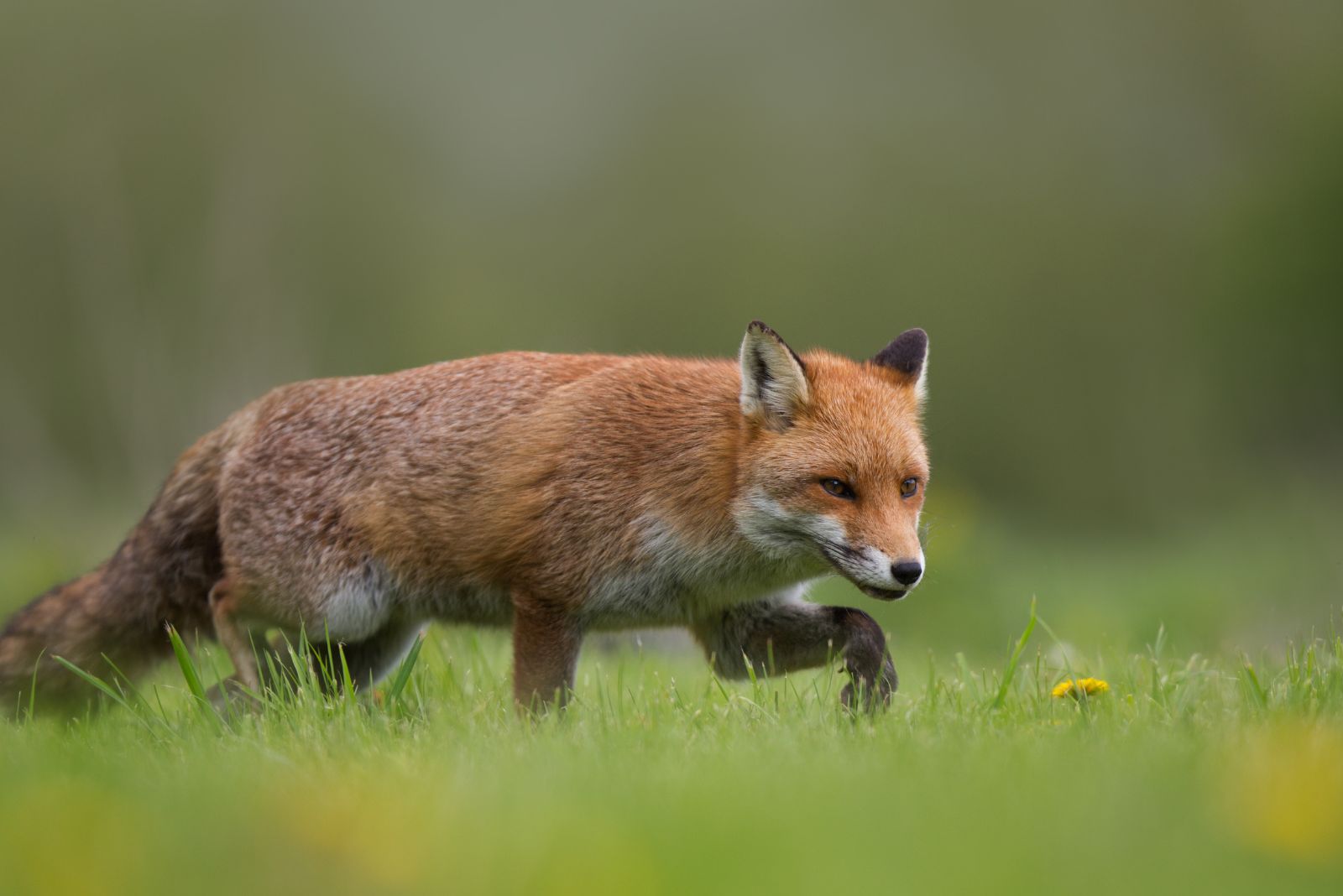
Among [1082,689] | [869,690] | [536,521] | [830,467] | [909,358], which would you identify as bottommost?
[869,690]

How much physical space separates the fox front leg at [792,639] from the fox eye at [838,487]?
0.64 m

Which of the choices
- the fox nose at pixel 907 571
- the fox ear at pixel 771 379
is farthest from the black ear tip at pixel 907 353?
the fox nose at pixel 907 571

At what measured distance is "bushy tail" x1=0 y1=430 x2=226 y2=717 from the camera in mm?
5523

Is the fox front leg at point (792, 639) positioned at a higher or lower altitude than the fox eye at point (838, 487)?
lower

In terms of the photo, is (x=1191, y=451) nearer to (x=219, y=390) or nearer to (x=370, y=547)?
(x=219, y=390)

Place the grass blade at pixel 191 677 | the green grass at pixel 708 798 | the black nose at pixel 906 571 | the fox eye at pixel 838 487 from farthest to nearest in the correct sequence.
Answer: the fox eye at pixel 838 487, the grass blade at pixel 191 677, the black nose at pixel 906 571, the green grass at pixel 708 798

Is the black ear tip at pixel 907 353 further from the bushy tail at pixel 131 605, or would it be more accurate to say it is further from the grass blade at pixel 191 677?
the bushy tail at pixel 131 605

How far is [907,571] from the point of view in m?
4.31

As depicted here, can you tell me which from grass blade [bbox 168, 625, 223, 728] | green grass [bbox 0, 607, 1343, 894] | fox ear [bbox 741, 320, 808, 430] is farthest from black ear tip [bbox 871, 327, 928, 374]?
grass blade [bbox 168, 625, 223, 728]

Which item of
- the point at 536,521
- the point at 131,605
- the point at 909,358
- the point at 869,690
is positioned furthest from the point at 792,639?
the point at 131,605

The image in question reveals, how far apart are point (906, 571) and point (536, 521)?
1.55 metres

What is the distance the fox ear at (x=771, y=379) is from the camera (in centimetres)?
480

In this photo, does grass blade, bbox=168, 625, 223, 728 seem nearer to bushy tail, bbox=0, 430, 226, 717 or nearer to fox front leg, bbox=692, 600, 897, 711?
bushy tail, bbox=0, 430, 226, 717

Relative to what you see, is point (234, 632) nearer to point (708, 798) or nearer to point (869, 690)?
point (869, 690)
